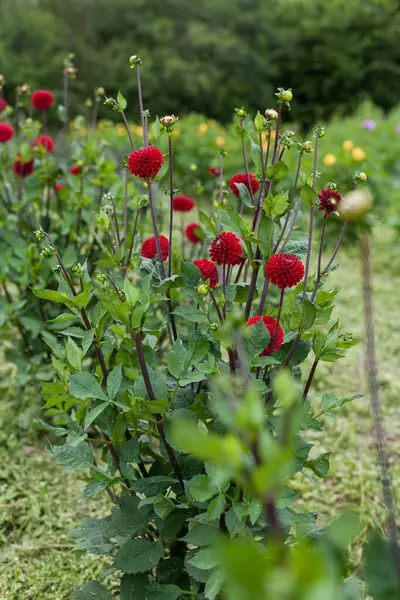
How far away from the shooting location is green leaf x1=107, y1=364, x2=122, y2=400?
3.32 feet

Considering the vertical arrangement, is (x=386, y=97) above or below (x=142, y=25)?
below

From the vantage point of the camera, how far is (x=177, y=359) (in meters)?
1.01

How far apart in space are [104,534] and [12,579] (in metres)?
0.47

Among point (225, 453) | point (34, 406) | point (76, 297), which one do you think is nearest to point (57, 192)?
point (34, 406)

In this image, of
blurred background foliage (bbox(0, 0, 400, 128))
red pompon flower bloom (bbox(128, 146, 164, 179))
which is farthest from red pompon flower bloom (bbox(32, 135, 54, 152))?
blurred background foliage (bbox(0, 0, 400, 128))

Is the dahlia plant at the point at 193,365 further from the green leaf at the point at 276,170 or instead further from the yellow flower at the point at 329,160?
the yellow flower at the point at 329,160

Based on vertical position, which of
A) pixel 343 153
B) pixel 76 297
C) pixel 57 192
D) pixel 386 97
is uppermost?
pixel 76 297

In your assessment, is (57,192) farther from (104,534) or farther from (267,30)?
(267,30)

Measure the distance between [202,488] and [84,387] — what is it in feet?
0.82

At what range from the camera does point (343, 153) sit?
4.73m

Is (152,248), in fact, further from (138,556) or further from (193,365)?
(138,556)

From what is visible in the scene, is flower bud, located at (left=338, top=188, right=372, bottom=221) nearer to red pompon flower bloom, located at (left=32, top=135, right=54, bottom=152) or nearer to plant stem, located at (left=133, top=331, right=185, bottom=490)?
plant stem, located at (left=133, top=331, right=185, bottom=490)

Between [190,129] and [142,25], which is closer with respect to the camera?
[190,129]

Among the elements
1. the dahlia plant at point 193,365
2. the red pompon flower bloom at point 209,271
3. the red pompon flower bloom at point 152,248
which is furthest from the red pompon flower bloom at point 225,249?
the red pompon flower bloom at point 152,248
